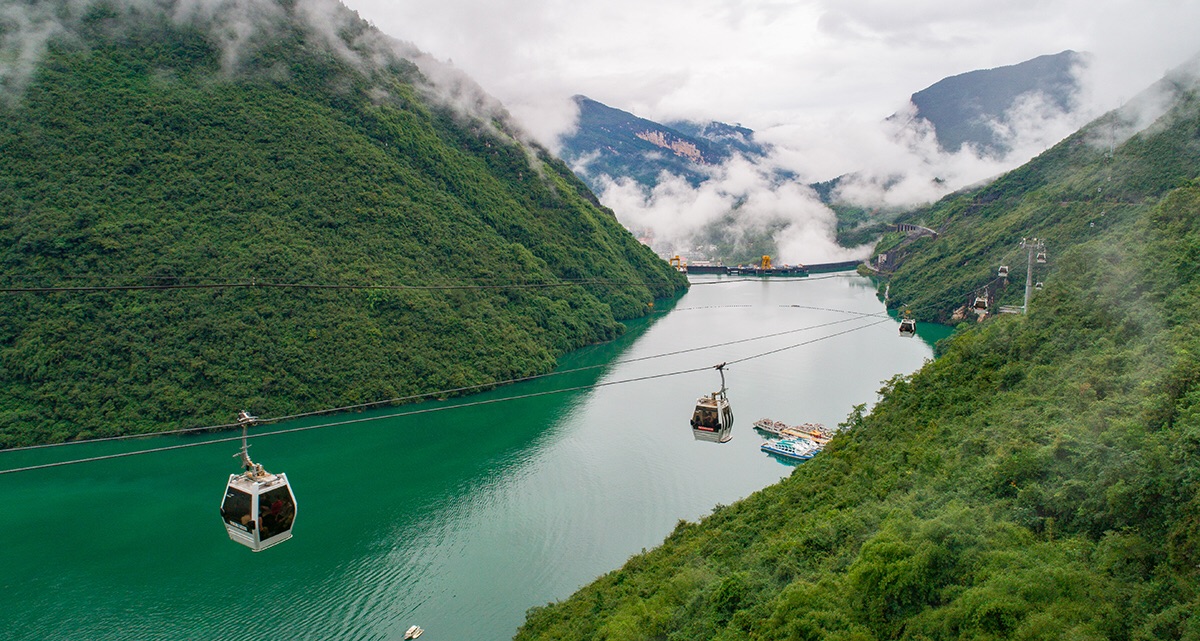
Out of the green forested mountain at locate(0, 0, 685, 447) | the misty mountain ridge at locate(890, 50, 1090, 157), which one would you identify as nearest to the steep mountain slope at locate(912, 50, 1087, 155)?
the misty mountain ridge at locate(890, 50, 1090, 157)

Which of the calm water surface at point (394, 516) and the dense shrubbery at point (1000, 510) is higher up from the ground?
the dense shrubbery at point (1000, 510)

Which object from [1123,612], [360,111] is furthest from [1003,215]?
[1123,612]

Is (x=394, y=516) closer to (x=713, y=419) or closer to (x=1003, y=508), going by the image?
(x=713, y=419)

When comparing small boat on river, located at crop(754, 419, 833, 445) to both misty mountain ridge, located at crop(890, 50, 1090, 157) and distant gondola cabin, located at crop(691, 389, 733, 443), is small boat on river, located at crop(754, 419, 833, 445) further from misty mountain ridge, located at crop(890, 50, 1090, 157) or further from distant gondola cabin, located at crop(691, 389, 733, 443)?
misty mountain ridge, located at crop(890, 50, 1090, 157)

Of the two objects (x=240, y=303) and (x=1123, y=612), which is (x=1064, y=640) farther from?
(x=240, y=303)

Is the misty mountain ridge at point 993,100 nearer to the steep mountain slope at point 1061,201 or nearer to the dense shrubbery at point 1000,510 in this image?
the steep mountain slope at point 1061,201

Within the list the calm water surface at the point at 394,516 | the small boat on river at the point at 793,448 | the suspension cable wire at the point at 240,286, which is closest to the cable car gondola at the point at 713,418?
the suspension cable wire at the point at 240,286
